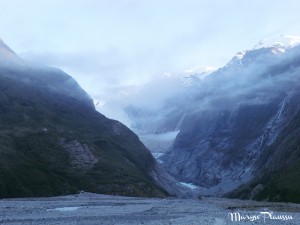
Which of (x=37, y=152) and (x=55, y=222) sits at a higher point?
(x=37, y=152)

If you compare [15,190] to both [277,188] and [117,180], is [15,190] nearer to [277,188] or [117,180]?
[117,180]

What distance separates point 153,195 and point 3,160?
203ft

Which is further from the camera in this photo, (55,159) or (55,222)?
(55,159)

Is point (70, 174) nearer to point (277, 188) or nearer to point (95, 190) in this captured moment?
point (95, 190)

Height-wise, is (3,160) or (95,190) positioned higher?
(3,160)

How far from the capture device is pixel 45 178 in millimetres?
178000

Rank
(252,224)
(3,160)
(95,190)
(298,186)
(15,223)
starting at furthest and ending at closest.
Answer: (95,190) < (3,160) < (298,186) < (15,223) < (252,224)

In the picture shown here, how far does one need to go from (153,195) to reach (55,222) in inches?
5454

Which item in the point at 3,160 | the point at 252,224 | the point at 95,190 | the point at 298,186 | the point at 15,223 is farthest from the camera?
the point at 95,190

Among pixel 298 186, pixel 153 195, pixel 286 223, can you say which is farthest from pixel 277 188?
pixel 286 223

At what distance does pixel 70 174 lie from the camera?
194 m

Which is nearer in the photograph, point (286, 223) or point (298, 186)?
point (286, 223)

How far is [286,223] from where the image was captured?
57.3 metres

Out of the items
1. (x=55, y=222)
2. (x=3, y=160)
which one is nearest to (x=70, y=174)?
(x=3, y=160)
